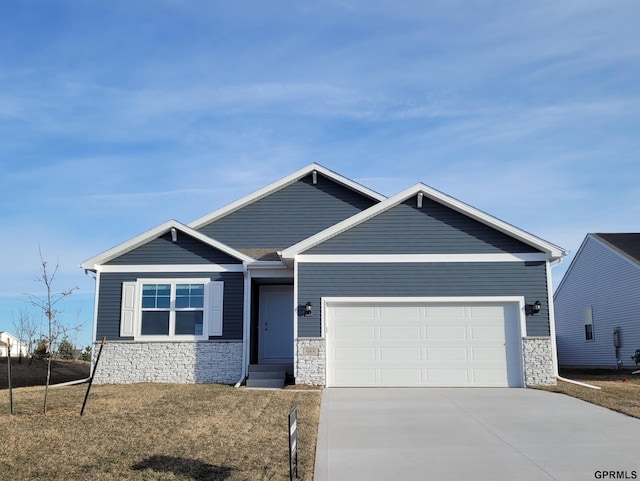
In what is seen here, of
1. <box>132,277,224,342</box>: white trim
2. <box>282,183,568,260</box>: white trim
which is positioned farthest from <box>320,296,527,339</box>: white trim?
<box>132,277,224,342</box>: white trim

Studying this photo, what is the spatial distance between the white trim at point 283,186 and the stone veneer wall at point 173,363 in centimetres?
→ 403

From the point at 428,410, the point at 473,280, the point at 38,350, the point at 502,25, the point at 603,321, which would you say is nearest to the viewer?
the point at 428,410

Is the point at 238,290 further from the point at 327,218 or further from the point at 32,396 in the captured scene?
the point at 32,396

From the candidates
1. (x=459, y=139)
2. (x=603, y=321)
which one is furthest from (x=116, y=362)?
(x=603, y=321)

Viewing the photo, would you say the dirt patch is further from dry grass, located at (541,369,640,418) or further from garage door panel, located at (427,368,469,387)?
dry grass, located at (541,369,640,418)

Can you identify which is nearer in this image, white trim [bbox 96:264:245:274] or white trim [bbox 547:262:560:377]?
white trim [bbox 547:262:560:377]

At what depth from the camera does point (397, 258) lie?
1545cm

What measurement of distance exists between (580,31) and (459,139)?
4.15m

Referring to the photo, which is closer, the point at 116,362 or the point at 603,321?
the point at 116,362

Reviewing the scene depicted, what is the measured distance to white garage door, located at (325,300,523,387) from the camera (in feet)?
49.4

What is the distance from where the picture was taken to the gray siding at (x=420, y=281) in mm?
15242

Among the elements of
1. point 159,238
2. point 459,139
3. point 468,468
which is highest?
point 459,139

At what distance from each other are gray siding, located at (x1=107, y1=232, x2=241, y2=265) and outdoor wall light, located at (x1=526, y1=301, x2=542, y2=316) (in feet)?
24.0

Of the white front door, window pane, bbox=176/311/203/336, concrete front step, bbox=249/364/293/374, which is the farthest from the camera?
the white front door
